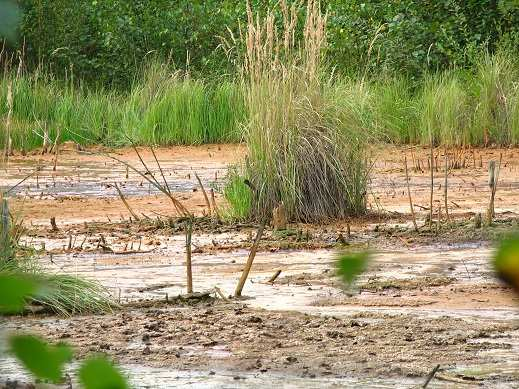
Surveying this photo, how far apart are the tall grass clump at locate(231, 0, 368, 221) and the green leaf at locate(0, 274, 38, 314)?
31.0ft

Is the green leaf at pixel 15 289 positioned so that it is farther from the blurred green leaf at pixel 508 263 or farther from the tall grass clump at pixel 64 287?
the tall grass clump at pixel 64 287

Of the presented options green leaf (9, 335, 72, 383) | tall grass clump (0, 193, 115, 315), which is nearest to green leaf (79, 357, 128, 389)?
green leaf (9, 335, 72, 383)

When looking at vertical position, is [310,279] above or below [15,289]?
below

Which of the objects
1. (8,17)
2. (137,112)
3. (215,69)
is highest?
(8,17)

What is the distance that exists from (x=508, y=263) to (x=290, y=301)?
20.0ft

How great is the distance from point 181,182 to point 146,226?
476cm

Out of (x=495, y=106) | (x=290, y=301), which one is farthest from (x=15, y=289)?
(x=495, y=106)

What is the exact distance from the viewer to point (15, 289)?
2.81ft

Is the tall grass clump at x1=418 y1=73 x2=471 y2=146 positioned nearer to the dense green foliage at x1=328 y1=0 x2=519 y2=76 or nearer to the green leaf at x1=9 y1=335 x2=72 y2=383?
the dense green foliage at x1=328 y1=0 x2=519 y2=76

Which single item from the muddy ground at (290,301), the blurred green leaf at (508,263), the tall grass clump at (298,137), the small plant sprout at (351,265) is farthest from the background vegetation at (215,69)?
the blurred green leaf at (508,263)

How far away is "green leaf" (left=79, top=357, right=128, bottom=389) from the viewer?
32.6 inches

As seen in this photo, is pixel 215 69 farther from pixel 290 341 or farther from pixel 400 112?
pixel 290 341

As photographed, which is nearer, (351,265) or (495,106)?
(351,265)

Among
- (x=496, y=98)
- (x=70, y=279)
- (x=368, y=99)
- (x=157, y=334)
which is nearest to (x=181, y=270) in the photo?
(x=70, y=279)
